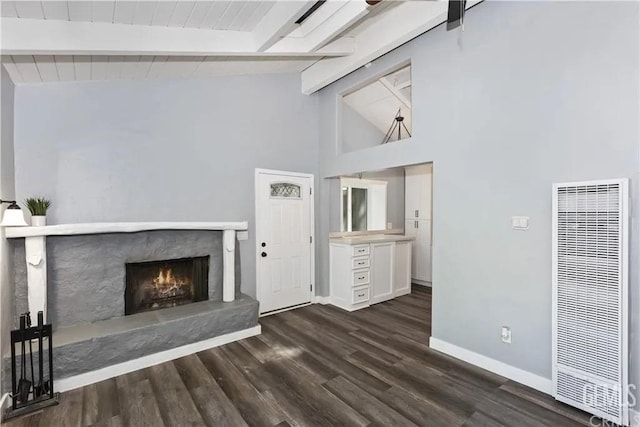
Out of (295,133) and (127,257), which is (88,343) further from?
(295,133)

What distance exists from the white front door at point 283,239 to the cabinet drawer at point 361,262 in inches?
28.9

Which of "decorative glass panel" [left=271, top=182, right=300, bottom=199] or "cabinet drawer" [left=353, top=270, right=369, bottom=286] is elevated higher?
"decorative glass panel" [left=271, top=182, right=300, bottom=199]

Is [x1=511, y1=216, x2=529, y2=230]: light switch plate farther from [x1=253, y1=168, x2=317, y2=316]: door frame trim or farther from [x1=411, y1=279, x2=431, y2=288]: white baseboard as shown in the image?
[x1=411, y1=279, x2=431, y2=288]: white baseboard

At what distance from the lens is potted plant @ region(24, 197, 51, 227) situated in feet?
8.80

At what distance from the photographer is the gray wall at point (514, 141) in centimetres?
213

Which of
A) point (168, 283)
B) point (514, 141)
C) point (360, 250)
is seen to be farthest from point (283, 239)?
point (514, 141)

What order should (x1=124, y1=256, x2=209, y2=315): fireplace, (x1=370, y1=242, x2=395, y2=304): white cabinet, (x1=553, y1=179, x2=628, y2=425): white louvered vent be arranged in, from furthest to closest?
(x1=370, y1=242, x2=395, y2=304): white cabinet, (x1=124, y1=256, x2=209, y2=315): fireplace, (x1=553, y1=179, x2=628, y2=425): white louvered vent

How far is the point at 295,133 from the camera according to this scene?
467 cm

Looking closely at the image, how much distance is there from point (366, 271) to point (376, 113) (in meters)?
2.90

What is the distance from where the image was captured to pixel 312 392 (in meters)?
2.49

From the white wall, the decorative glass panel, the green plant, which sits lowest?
the green plant

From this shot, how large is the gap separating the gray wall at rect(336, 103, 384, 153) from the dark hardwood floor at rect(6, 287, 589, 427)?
3.26 meters

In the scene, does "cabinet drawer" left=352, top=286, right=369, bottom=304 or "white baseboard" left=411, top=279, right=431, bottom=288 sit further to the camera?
"white baseboard" left=411, top=279, right=431, bottom=288

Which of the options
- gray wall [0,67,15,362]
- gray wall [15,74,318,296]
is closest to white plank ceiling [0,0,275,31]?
gray wall [0,67,15,362]
